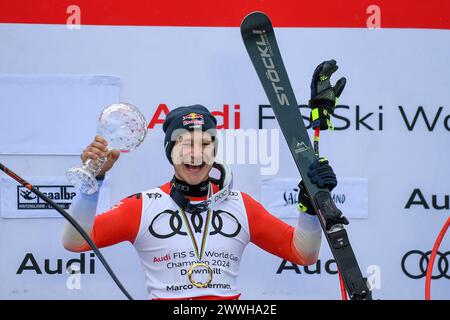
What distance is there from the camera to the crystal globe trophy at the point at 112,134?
9.86ft

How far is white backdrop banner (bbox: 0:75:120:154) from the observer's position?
403 cm

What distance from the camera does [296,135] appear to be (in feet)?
11.2

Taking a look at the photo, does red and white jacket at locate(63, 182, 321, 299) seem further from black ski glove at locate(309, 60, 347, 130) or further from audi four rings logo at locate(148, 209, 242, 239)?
black ski glove at locate(309, 60, 347, 130)

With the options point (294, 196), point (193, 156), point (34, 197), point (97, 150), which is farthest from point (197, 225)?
point (34, 197)

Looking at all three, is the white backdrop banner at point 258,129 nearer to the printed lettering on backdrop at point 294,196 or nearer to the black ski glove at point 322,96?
the printed lettering on backdrop at point 294,196

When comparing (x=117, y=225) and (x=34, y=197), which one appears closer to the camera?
(x=117, y=225)

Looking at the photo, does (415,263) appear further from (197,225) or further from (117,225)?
(117,225)

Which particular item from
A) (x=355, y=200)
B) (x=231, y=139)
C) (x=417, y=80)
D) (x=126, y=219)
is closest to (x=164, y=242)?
(x=126, y=219)

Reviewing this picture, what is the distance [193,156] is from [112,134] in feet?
1.51

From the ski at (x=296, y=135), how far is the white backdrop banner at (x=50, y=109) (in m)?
0.81

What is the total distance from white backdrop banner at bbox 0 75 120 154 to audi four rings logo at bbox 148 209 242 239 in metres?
0.78

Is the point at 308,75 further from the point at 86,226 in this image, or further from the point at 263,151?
the point at 86,226

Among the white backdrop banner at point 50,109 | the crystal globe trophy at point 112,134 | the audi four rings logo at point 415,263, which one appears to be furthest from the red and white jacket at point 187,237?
the audi four rings logo at point 415,263

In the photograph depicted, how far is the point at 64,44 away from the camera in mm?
4047
